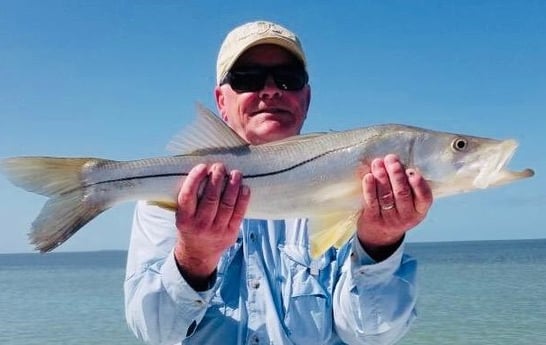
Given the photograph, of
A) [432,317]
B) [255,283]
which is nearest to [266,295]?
[255,283]

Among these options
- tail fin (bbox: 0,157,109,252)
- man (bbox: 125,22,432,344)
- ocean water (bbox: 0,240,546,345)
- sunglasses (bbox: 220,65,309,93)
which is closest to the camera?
tail fin (bbox: 0,157,109,252)

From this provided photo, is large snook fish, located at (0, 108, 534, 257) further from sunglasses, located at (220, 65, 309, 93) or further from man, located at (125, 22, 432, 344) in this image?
sunglasses, located at (220, 65, 309, 93)

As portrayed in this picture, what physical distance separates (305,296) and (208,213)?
37.9 inches

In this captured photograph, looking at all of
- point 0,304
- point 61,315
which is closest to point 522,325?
point 61,315

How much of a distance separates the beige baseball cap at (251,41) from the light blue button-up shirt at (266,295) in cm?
156

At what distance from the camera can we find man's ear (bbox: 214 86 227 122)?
5.82 m

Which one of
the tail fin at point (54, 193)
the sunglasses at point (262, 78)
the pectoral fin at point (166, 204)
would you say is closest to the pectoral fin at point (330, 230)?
the pectoral fin at point (166, 204)

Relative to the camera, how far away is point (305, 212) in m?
4.30

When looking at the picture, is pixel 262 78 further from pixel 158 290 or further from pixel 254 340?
pixel 254 340

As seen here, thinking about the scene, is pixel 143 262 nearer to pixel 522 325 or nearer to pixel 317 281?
pixel 317 281

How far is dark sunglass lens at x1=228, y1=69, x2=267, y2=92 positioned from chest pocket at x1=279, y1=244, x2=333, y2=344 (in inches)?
56.6

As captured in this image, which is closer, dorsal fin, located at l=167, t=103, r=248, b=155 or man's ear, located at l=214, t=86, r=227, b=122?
dorsal fin, located at l=167, t=103, r=248, b=155

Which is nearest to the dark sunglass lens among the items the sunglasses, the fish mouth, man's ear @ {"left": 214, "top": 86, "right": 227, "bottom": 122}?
the sunglasses

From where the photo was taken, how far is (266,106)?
539 cm
